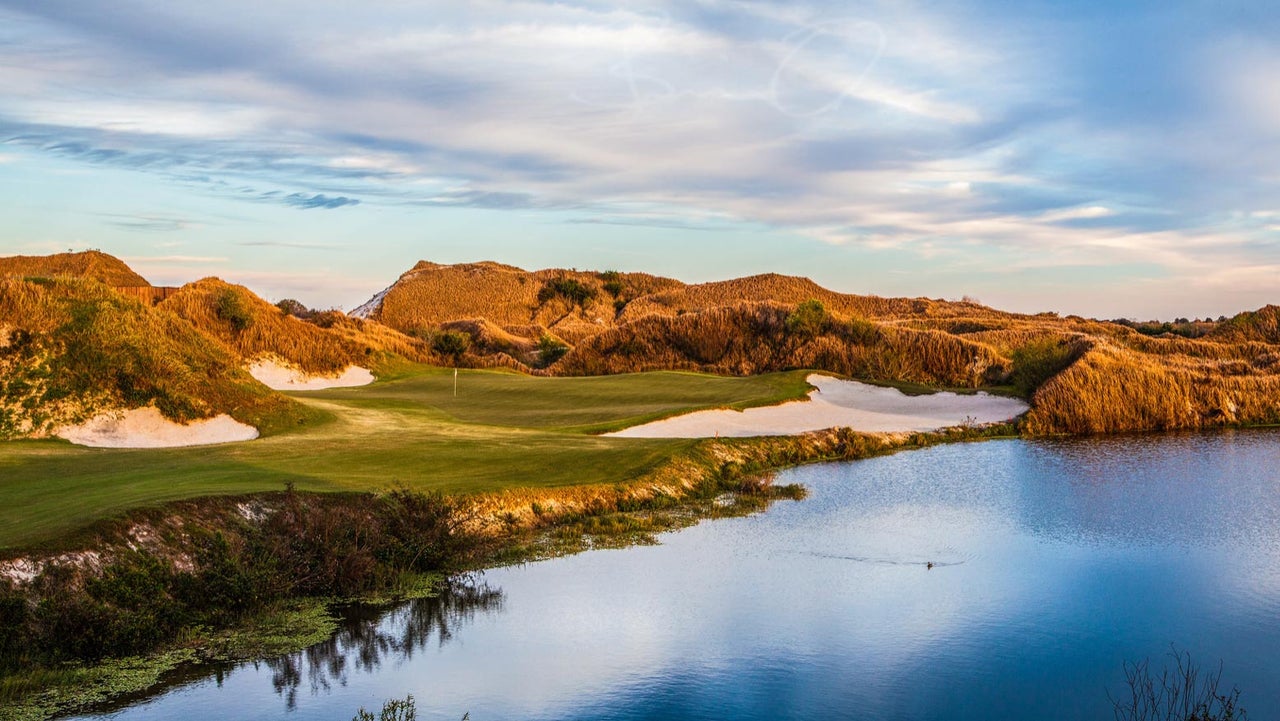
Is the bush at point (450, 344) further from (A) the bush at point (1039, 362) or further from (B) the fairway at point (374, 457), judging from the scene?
(A) the bush at point (1039, 362)

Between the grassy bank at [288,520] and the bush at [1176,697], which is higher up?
the grassy bank at [288,520]

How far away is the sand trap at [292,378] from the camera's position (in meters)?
42.1

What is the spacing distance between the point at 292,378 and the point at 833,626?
35.7 meters

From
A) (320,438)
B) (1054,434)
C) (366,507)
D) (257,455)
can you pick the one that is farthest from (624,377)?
(366,507)

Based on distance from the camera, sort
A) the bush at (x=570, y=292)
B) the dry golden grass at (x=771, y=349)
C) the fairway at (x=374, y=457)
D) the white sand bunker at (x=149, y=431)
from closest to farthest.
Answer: the fairway at (x=374, y=457) < the white sand bunker at (x=149, y=431) < the dry golden grass at (x=771, y=349) < the bush at (x=570, y=292)

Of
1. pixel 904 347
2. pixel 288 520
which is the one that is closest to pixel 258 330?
pixel 904 347

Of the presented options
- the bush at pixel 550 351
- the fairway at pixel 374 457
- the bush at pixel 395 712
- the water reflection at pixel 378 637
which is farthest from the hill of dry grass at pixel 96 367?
the bush at pixel 550 351

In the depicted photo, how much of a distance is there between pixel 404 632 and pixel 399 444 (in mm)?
9372

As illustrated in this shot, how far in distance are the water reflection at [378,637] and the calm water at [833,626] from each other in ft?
0.11

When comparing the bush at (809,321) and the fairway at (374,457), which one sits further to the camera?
the bush at (809,321)

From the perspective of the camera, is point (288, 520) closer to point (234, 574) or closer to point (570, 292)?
point (234, 574)

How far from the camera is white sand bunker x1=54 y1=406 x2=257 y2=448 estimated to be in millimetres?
21391

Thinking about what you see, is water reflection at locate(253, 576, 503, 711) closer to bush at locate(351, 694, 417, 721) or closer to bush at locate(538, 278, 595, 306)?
bush at locate(351, 694, 417, 721)

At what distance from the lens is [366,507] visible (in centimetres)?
1385
